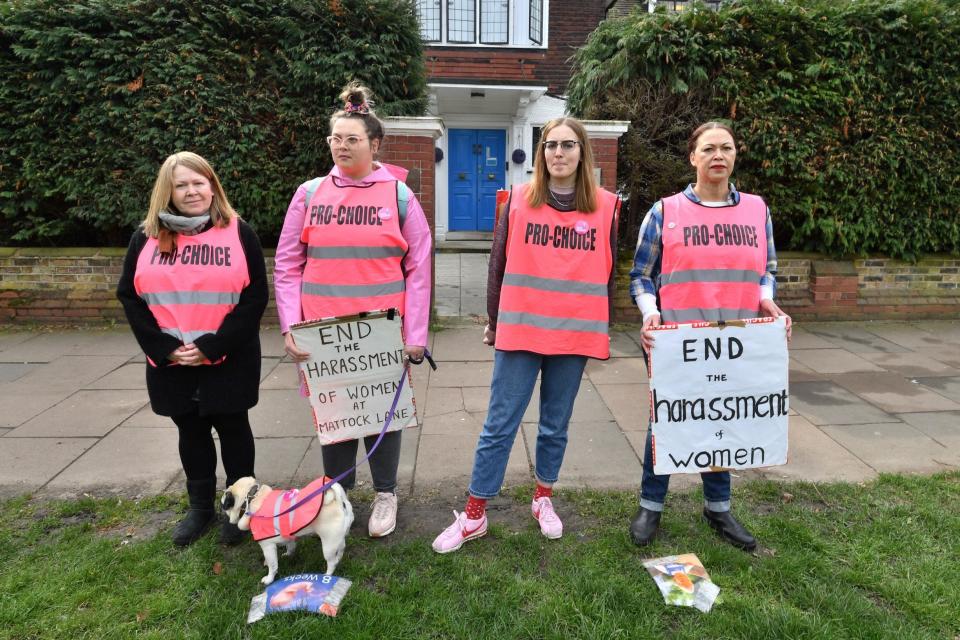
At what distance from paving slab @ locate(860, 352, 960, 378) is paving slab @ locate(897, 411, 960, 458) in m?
1.03

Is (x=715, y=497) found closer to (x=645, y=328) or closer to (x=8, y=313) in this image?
(x=645, y=328)

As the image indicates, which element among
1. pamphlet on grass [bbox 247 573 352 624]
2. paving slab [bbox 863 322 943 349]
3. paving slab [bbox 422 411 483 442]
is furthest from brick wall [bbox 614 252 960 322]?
pamphlet on grass [bbox 247 573 352 624]

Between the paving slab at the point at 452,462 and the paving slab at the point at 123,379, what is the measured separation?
255cm

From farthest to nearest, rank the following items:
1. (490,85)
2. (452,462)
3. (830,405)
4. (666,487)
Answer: (490,85) < (830,405) < (452,462) < (666,487)

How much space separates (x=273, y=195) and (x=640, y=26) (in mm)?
4330

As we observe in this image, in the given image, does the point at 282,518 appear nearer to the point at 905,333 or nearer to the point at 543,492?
the point at 543,492

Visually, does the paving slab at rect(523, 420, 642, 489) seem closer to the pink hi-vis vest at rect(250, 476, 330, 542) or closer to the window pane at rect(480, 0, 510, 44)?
the pink hi-vis vest at rect(250, 476, 330, 542)

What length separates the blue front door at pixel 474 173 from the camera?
555 inches

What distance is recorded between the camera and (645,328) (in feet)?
8.91

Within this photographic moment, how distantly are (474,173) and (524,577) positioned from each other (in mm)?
12367

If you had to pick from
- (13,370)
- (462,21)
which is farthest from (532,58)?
(13,370)

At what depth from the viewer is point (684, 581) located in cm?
254

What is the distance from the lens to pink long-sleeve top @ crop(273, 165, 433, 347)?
2.79 metres

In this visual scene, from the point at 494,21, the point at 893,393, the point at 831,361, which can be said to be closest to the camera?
the point at 893,393
